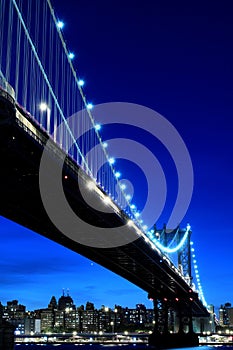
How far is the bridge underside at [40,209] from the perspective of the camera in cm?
2673

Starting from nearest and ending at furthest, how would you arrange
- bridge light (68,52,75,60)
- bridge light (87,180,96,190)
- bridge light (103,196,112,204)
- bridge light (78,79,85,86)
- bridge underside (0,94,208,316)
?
bridge underside (0,94,208,316)
bridge light (87,180,96,190)
bridge light (103,196,112,204)
bridge light (68,52,75,60)
bridge light (78,79,85,86)

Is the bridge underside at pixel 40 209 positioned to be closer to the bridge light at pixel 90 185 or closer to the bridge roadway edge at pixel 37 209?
the bridge roadway edge at pixel 37 209

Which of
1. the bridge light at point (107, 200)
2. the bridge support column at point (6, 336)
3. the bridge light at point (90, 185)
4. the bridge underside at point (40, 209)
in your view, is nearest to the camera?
the bridge underside at point (40, 209)

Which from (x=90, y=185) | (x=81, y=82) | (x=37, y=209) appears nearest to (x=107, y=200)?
(x=90, y=185)

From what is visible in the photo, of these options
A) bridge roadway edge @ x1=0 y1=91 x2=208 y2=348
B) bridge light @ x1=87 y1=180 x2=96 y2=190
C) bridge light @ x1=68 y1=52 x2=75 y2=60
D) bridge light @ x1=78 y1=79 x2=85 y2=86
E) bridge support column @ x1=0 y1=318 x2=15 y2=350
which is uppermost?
bridge light @ x1=68 y1=52 x2=75 y2=60

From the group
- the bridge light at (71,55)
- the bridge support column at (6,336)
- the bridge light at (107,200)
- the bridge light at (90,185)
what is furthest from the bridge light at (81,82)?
the bridge support column at (6,336)

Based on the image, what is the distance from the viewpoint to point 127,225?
4619 centimetres

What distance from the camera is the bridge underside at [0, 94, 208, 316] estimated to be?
26.7 metres

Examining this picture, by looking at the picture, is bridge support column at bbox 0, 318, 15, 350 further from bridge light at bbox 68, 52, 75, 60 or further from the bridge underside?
bridge light at bbox 68, 52, 75, 60

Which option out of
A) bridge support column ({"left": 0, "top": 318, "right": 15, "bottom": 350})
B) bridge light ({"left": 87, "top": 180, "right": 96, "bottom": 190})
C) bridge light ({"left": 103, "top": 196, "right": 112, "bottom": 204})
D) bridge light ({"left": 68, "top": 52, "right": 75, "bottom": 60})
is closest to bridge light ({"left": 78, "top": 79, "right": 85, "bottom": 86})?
bridge light ({"left": 68, "top": 52, "right": 75, "bottom": 60})

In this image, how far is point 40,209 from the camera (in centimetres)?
Result: 3812

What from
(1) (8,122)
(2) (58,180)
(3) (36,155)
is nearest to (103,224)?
(2) (58,180)

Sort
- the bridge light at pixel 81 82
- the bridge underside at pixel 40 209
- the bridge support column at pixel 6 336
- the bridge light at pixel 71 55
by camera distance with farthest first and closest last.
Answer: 1. the bridge light at pixel 81 82
2. the bridge light at pixel 71 55
3. the bridge support column at pixel 6 336
4. the bridge underside at pixel 40 209

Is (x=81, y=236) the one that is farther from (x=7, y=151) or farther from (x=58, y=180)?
(x=7, y=151)
